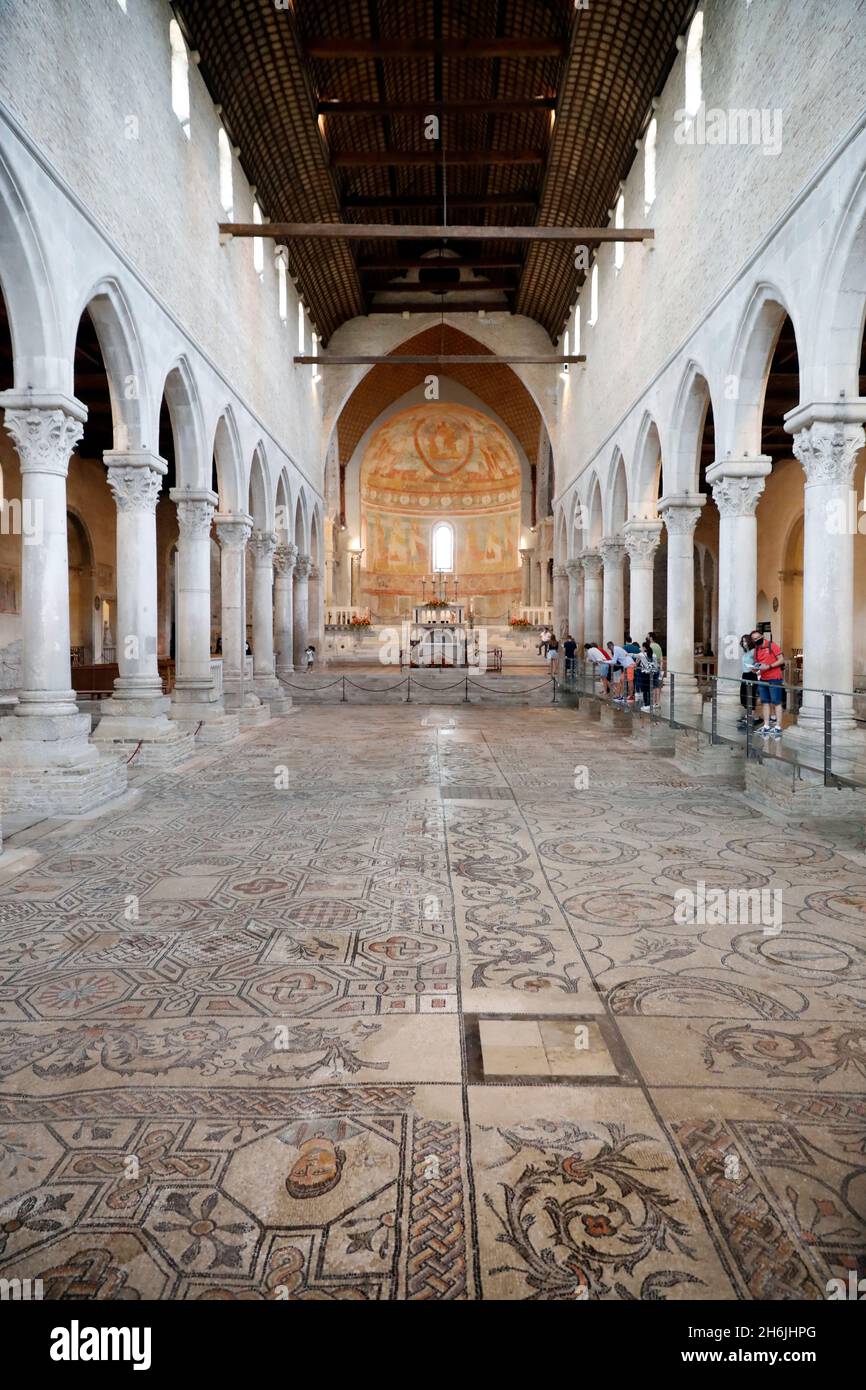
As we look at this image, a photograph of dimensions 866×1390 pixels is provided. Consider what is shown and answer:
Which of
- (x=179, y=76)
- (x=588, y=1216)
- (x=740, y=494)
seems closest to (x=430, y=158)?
(x=179, y=76)

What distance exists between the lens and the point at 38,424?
28.6 ft

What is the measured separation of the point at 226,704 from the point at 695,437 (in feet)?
34.3

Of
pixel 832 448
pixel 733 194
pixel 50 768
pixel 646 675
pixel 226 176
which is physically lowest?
pixel 50 768

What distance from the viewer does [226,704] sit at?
1697 centimetres

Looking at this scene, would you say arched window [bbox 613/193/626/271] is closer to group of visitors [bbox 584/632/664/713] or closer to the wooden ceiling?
the wooden ceiling

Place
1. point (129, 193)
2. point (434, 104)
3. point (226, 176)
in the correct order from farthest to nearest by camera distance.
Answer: point (434, 104), point (226, 176), point (129, 193)

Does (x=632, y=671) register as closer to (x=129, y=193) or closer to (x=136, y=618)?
(x=136, y=618)

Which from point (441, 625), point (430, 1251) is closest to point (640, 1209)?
point (430, 1251)

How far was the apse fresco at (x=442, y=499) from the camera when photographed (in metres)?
44.2

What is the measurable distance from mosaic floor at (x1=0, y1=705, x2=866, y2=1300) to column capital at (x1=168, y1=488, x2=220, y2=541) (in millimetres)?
9040

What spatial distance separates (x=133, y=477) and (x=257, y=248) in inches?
428

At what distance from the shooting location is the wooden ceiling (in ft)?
49.2

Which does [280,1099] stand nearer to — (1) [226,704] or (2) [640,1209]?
(2) [640,1209]

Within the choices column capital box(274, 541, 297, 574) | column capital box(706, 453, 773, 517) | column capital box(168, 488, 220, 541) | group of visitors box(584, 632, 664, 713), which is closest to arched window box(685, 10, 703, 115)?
column capital box(706, 453, 773, 517)
